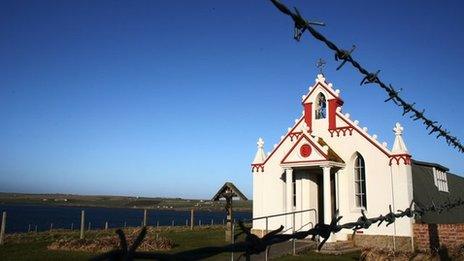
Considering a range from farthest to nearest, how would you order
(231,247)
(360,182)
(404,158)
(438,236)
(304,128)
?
(304,128), (360,182), (404,158), (438,236), (231,247)

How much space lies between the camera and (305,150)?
2028 centimetres

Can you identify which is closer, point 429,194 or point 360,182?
point 360,182

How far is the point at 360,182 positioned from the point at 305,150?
2.98m

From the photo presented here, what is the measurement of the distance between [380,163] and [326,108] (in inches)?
154

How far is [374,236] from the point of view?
19.0 metres

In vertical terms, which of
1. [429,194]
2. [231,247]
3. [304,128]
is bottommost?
[231,247]

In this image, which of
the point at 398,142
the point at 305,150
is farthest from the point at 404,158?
the point at 305,150

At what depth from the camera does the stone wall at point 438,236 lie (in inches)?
600

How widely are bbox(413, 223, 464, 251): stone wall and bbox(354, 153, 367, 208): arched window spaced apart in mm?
2917

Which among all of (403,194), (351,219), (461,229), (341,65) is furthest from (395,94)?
(351,219)

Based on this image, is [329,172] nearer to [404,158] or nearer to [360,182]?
[360,182]

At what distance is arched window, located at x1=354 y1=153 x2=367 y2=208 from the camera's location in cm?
2009

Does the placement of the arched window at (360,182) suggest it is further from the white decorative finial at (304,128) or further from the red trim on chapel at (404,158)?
the white decorative finial at (304,128)

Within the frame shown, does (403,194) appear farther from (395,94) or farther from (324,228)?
(324,228)
